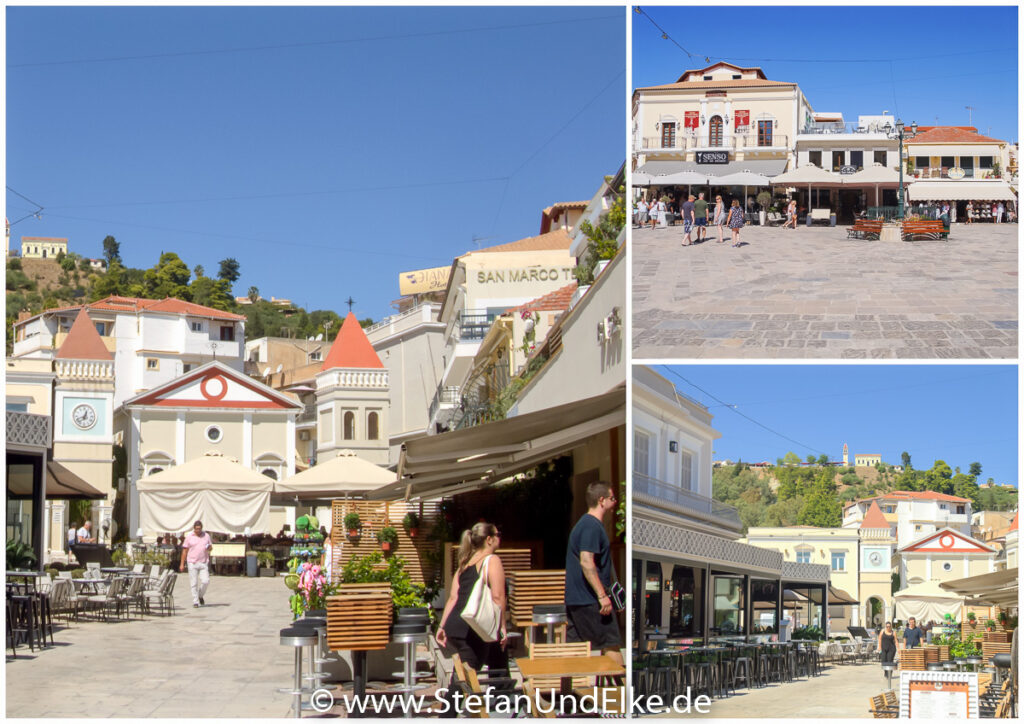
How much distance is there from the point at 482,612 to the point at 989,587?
343 cm

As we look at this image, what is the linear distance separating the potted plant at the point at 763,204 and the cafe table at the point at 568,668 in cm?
299

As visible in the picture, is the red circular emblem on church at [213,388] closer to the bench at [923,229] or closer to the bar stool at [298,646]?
the bar stool at [298,646]

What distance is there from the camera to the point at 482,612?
8.05 meters

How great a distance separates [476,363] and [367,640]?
63.0 feet

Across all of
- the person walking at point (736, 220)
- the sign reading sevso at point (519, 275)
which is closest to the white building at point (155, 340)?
the sign reading sevso at point (519, 275)

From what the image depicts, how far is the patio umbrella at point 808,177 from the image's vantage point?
8580 millimetres

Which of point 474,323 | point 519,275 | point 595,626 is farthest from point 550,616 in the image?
point 519,275

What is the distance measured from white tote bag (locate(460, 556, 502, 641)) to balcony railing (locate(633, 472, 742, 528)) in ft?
3.83

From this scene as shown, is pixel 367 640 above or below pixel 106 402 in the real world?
below

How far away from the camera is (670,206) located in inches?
334

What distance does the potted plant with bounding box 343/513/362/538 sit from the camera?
1296 cm

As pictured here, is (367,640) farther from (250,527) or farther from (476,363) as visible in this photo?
(250,527)

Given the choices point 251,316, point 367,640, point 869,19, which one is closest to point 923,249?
point 869,19

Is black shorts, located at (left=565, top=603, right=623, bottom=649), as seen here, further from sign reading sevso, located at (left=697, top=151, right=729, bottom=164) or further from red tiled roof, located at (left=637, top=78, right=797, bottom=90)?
red tiled roof, located at (left=637, top=78, right=797, bottom=90)
